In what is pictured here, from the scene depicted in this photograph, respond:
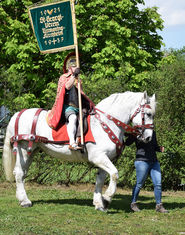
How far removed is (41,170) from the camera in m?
12.8

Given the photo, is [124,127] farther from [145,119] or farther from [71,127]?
[71,127]

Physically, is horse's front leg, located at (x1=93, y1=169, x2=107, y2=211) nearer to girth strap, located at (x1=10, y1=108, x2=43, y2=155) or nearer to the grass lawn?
the grass lawn

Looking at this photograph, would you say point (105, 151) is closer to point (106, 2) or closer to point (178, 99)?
point (178, 99)

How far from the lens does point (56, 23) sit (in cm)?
880

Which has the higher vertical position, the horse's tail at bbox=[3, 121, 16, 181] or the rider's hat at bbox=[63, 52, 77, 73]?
the rider's hat at bbox=[63, 52, 77, 73]

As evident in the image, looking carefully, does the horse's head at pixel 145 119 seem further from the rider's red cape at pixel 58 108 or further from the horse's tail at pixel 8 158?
the horse's tail at pixel 8 158

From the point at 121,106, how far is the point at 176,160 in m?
4.71

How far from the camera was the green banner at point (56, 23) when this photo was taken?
28.7 ft

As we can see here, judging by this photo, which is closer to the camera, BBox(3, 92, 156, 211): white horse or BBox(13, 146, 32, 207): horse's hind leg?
BBox(3, 92, 156, 211): white horse

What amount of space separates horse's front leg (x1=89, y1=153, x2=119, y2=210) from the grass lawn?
0.32 metres

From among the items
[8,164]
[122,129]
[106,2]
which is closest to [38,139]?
[8,164]

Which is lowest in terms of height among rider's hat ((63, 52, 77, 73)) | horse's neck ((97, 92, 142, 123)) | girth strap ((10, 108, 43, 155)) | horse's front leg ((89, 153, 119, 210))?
horse's front leg ((89, 153, 119, 210))

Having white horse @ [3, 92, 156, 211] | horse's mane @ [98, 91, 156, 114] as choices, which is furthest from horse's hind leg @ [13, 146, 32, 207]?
horse's mane @ [98, 91, 156, 114]

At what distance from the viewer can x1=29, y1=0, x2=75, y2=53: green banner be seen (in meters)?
8.74
